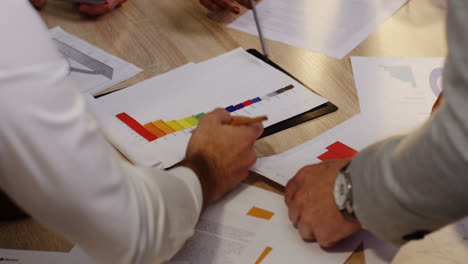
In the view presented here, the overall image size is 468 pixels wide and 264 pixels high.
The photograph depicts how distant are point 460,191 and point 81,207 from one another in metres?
0.42

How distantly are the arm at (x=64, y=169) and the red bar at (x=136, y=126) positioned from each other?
0.79 ft

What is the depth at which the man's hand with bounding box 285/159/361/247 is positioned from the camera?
707 millimetres

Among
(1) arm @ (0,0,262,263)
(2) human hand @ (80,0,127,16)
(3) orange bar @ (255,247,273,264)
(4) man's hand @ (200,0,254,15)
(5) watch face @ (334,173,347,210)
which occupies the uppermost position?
(1) arm @ (0,0,262,263)

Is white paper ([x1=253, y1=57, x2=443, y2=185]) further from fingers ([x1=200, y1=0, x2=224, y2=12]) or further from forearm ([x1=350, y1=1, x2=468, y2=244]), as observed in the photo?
fingers ([x1=200, y1=0, x2=224, y2=12])

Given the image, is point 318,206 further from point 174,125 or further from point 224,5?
point 224,5

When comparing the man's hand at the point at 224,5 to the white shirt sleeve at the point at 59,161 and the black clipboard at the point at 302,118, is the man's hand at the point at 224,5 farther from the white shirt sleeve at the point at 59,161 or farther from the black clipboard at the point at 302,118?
the white shirt sleeve at the point at 59,161

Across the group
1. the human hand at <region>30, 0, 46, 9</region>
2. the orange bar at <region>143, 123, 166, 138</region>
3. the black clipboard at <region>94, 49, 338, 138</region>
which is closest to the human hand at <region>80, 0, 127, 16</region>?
the human hand at <region>30, 0, 46, 9</region>

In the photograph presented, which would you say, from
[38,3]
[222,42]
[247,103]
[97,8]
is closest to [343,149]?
[247,103]

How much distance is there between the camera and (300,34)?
46.6 inches

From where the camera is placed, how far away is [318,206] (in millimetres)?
737

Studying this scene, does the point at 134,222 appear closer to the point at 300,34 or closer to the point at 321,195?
the point at 321,195

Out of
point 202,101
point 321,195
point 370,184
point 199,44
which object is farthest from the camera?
point 199,44

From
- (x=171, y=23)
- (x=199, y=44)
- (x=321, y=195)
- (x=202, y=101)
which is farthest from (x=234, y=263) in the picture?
(x=171, y=23)

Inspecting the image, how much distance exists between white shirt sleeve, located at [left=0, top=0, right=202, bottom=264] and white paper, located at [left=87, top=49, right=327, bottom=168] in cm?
27
